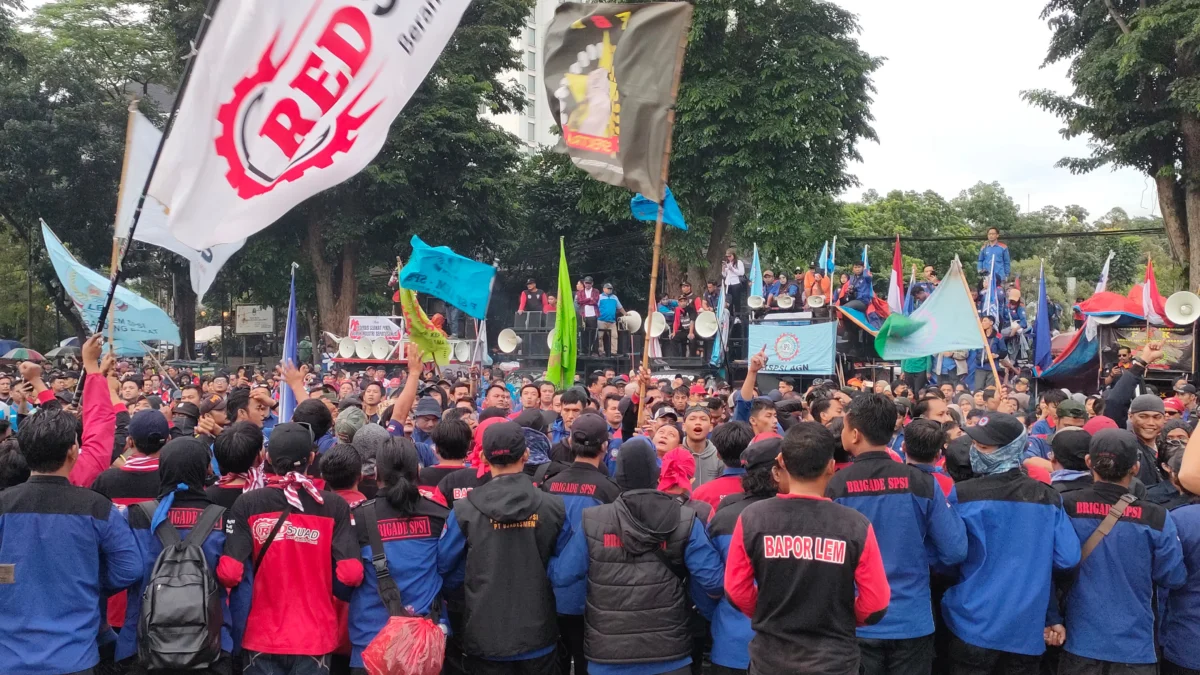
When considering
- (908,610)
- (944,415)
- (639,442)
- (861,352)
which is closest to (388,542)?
(639,442)

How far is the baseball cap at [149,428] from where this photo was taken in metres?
5.01

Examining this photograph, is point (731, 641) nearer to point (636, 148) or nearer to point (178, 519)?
point (178, 519)

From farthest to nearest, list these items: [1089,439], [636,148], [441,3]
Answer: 1. [636,148]
2. [441,3]
3. [1089,439]

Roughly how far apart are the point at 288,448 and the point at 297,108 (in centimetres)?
208

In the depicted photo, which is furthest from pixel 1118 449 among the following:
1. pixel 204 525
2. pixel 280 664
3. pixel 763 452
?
pixel 204 525

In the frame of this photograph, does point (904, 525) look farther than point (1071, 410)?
No

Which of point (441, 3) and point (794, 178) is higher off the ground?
point (794, 178)

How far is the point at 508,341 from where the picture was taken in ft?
67.7

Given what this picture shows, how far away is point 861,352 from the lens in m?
18.4

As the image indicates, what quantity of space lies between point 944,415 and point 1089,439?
6.49 feet

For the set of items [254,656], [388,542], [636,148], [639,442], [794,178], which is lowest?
[254,656]

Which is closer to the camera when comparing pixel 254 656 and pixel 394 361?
pixel 254 656

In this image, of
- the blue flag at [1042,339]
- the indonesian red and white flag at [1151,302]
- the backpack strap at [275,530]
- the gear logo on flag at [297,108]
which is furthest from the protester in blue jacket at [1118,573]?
the blue flag at [1042,339]

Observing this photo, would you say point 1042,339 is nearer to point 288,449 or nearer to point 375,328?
point 288,449
